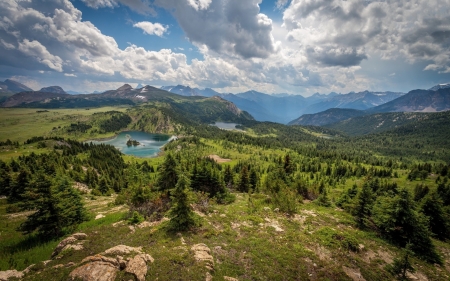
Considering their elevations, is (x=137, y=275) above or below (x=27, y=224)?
above

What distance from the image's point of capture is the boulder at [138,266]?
48.7ft

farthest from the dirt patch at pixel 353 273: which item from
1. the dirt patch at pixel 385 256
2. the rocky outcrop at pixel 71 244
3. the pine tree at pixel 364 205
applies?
the rocky outcrop at pixel 71 244

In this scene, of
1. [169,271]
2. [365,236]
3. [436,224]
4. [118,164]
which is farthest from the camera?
[118,164]

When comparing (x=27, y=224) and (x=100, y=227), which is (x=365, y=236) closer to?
(x=100, y=227)

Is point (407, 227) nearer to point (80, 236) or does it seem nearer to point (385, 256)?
point (385, 256)

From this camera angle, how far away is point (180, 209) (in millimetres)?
25516

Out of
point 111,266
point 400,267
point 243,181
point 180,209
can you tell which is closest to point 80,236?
point 111,266

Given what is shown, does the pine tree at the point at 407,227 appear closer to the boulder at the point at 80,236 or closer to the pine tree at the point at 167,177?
the pine tree at the point at 167,177

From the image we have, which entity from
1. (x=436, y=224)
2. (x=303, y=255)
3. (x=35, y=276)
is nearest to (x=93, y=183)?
(x=35, y=276)

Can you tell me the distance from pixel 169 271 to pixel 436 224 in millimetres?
48141

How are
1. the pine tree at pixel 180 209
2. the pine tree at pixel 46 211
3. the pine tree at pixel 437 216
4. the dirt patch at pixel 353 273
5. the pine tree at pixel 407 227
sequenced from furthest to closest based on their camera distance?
the pine tree at pixel 437 216, the pine tree at pixel 407 227, the pine tree at pixel 180 209, the pine tree at pixel 46 211, the dirt patch at pixel 353 273

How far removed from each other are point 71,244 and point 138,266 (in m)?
9.99

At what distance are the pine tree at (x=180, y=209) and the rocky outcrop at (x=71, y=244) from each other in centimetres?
975

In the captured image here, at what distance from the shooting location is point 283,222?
31297 millimetres
